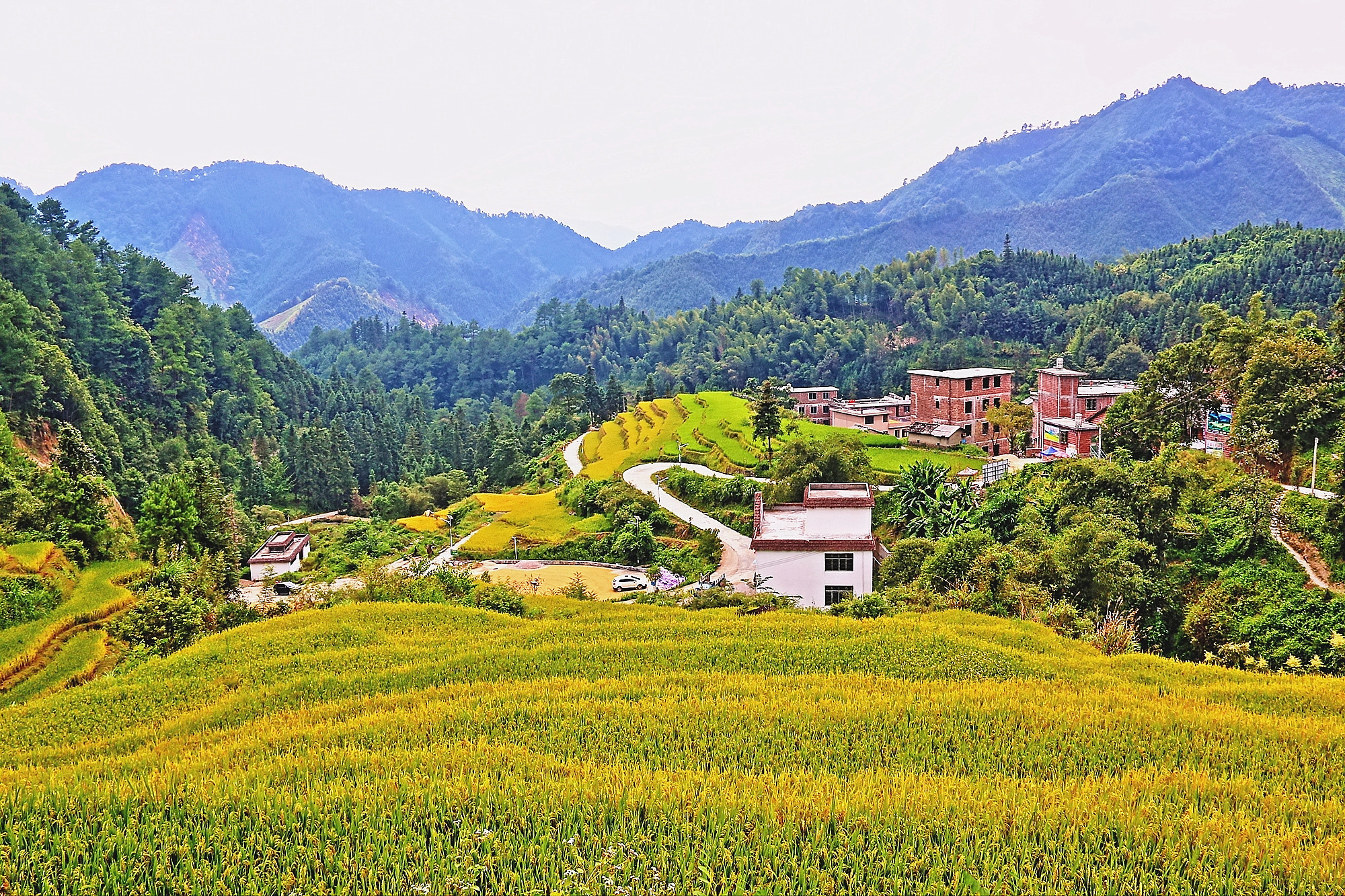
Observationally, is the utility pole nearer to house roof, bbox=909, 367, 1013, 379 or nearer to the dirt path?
the dirt path

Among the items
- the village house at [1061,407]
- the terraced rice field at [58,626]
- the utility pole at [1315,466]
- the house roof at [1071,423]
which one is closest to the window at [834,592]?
the utility pole at [1315,466]

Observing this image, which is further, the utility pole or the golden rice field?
the utility pole

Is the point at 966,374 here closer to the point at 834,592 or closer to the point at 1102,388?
the point at 1102,388

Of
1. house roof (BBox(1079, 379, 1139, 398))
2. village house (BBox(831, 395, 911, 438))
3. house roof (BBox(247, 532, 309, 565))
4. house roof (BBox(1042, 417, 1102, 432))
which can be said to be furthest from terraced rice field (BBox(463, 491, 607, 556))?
house roof (BBox(1079, 379, 1139, 398))

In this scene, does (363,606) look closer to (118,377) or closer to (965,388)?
(965,388)

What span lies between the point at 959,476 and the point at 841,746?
89.7 ft

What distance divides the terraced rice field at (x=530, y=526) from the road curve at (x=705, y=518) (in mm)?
3215

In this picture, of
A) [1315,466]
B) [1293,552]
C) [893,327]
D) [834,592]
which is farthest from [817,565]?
[893,327]

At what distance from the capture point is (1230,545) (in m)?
18.3

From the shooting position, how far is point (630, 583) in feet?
83.1

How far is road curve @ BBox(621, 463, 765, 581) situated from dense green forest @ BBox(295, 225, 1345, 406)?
138 feet

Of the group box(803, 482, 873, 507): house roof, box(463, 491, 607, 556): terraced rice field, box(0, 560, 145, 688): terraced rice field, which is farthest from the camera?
box(463, 491, 607, 556): terraced rice field

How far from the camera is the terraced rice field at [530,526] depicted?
3184cm

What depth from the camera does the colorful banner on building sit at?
96.3 ft
